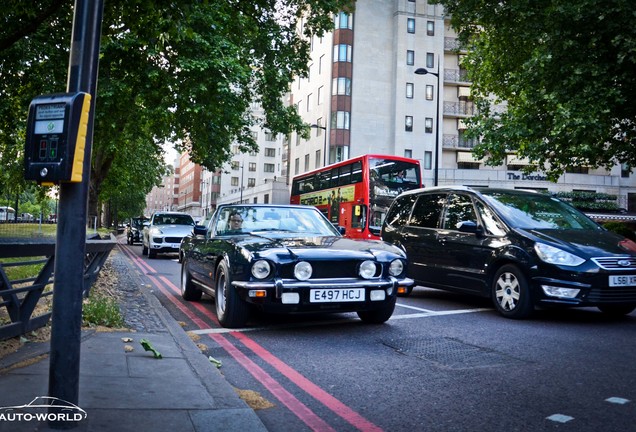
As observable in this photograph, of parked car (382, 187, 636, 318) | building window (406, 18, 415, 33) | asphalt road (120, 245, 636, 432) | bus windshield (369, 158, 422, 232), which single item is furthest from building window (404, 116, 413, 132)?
asphalt road (120, 245, 636, 432)

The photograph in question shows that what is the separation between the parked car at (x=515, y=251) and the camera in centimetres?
686

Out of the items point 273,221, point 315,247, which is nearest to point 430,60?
point 273,221

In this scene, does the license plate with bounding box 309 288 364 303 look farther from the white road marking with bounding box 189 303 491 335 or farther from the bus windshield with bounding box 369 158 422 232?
the bus windshield with bounding box 369 158 422 232

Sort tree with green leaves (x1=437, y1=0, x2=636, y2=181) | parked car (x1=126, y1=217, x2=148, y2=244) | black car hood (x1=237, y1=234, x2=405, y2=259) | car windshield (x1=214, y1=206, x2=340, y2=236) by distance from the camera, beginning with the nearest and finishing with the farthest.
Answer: black car hood (x1=237, y1=234, x2=405, y2=259) < car windshield (x1=214, y1=206, x2=340, y2=236) < tree with green leaves (x1=437, y1=0, x2=636, y2=181) < parked car (x1=126, y1=217, x2=148, y2=244)

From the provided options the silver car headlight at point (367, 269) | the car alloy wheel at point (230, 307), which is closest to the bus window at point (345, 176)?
the car alloy wheel at point (230, 307)

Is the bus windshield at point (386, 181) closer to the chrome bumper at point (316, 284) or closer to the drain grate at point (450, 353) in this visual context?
the chrome bumper at point (316, 284)

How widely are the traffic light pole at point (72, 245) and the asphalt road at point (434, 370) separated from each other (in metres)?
1.22

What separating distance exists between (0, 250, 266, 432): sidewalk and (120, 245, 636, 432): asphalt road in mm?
272

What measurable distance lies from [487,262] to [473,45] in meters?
Answer: 18.9

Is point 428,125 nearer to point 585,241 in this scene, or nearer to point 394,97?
point 394,97

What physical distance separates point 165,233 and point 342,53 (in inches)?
1257

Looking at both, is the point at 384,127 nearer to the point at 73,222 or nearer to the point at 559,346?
the point at 559,346

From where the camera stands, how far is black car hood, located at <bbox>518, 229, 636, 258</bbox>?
23.0ft

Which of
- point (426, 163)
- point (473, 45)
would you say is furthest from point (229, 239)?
point (426, 163)
